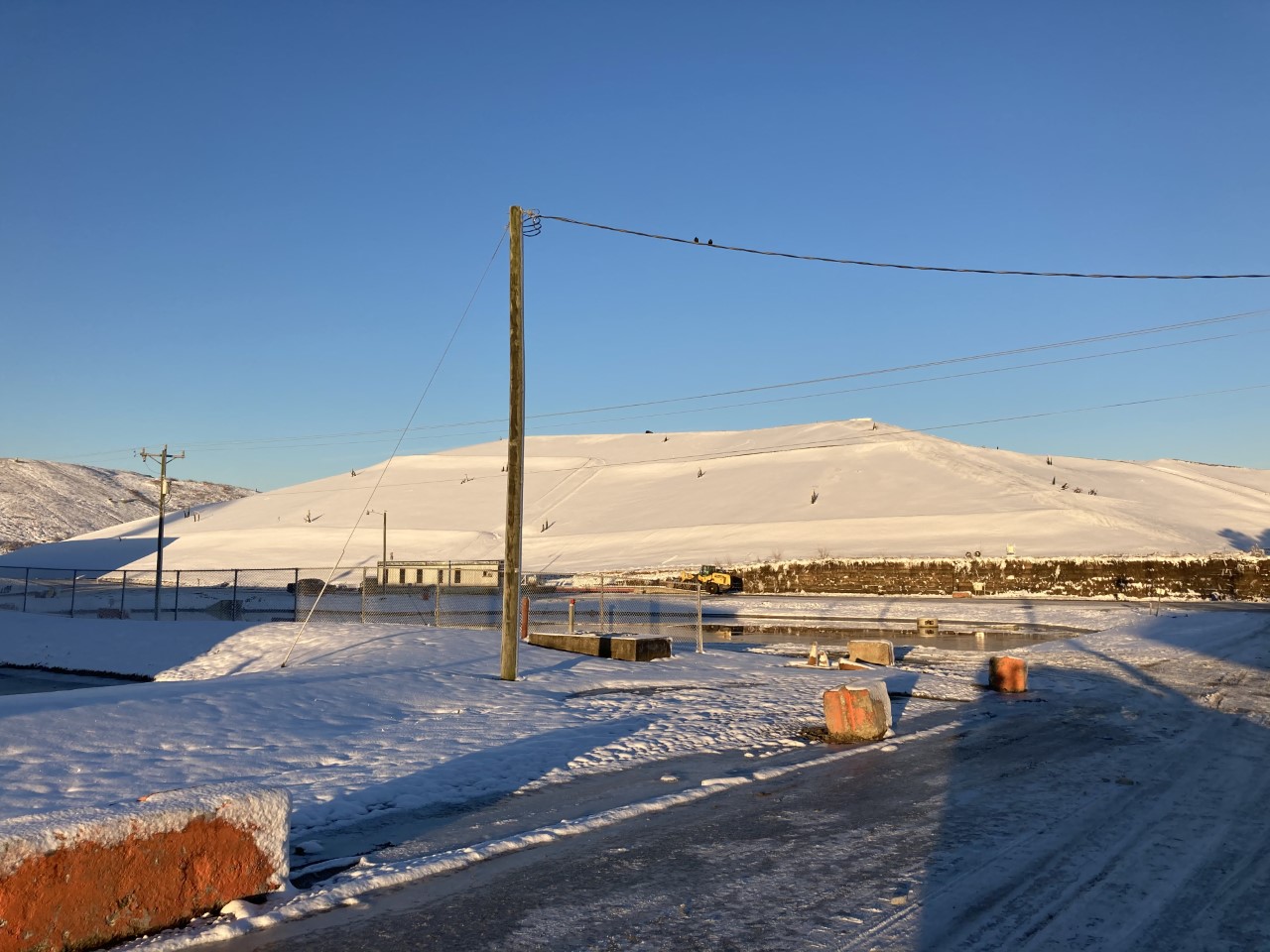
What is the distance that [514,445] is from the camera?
18.2m

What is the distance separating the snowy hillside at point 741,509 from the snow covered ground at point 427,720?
4726cm

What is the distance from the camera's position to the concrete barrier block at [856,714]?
44.6 feet

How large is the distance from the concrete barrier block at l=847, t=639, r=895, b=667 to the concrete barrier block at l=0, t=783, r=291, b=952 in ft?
61.3

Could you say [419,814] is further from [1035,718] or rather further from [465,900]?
[1035,718]

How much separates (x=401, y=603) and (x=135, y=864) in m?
45.1

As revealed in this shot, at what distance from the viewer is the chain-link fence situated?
122 feet

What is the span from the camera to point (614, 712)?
52.0 feet

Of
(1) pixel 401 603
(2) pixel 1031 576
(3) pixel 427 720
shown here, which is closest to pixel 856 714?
(3) pixel 427 720

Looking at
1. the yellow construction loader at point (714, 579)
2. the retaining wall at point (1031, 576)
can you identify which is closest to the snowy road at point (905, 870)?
the retaining wall at point (1031, 576)

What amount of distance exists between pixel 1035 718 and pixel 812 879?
9590 millimetres

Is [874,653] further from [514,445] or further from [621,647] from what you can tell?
[514,445]

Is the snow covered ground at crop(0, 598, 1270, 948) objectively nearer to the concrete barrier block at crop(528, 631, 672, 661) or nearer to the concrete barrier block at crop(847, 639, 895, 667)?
the concrete barrier block at crop(847, 639, 895, 667)

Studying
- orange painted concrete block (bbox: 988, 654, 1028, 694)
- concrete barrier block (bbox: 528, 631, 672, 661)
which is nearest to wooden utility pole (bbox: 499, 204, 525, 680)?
concrete barrier block (bbox: 528, 631, 672, 661)

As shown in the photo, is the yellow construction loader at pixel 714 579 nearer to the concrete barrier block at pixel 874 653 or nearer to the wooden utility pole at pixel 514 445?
the concrete barrier block at pixel 874 653
